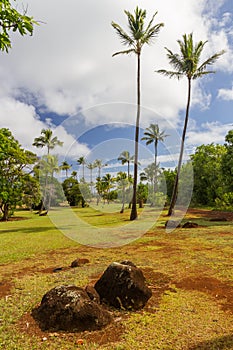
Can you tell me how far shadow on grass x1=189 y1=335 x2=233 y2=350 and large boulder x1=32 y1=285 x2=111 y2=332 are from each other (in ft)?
5.55

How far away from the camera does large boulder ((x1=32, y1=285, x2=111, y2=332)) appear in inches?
182

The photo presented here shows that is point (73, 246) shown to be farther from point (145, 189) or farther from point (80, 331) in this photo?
point (145, 189)

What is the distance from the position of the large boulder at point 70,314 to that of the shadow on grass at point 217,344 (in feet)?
5.55

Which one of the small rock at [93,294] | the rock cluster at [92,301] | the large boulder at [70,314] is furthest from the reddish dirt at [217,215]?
the large boulder at [70,314]

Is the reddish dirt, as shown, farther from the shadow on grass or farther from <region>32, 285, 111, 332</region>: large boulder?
<region>32, 285, 111, 332</region>: large boulder

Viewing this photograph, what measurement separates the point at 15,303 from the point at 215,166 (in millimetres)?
44631

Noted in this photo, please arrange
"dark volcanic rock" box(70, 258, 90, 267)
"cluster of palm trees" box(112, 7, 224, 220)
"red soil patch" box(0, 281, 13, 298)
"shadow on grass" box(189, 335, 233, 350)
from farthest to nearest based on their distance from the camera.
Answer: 1. "cluster of palm trees" box(112, 7, 224, 220)
2. "dark volcanic rock" box(70, 258, 90, 267)
3. "red soil patch" box(0, 281, 13, 298)
4. "shadow on grass" box(189, 335, 233, 350)

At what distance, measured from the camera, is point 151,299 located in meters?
5.91

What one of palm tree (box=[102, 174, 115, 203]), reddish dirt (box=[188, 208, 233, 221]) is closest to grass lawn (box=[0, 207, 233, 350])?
reddish dirt (box=[188, 208, 233, 221])

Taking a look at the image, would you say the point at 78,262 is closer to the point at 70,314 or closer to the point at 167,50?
the point at 70,314

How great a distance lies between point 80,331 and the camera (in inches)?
179

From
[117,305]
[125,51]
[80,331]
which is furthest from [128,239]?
[125,51]

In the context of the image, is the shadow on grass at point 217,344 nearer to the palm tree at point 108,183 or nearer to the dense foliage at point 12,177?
the dense foliage at point 12,177

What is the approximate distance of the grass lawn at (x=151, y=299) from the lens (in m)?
4.23
